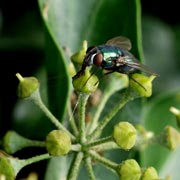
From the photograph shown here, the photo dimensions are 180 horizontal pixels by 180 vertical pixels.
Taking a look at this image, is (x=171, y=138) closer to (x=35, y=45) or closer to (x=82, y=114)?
(x=82, y=114)

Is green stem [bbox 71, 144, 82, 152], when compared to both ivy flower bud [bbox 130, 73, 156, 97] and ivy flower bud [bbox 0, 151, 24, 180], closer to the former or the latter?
ivy flower bud [bbox 0, 151, 24, 180]

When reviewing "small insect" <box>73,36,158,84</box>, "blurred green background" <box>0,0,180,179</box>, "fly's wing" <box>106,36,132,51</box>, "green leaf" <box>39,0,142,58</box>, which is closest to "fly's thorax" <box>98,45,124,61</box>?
"small insect" <box>73,36,158,84</box>

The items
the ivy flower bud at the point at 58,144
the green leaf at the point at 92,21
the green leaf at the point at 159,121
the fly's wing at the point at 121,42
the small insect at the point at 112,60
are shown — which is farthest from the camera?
the green leaf at the point at 159,121

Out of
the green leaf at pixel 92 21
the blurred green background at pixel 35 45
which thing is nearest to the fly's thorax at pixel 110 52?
the green leaf at pixel 92 21

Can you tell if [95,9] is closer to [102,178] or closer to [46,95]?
[46,95]

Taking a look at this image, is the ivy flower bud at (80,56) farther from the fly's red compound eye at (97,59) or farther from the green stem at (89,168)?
the green stem at (89,168)

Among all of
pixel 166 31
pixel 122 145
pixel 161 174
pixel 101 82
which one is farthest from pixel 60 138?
pixel 166 31
